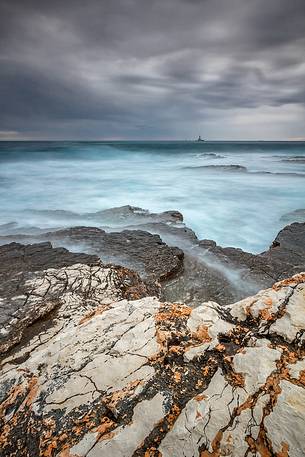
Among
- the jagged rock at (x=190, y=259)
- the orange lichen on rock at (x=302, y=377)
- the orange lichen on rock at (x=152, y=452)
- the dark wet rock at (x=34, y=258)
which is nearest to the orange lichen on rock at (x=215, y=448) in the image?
the orange lichen on rock at (x=152, y=452)

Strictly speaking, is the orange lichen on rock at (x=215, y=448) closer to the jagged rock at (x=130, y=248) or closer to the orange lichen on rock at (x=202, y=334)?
the orange lichen on rock at (x=202, y=334)

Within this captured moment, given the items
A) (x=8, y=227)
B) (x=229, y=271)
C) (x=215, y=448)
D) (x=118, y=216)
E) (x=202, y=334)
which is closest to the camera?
(x=215, y=448)

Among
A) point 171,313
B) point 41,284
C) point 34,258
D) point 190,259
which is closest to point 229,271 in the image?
point 190,259

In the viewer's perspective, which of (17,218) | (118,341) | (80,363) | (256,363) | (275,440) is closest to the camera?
(275,440)

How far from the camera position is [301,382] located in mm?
1990

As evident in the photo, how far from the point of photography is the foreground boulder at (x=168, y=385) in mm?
1791

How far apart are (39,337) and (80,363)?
149 cm

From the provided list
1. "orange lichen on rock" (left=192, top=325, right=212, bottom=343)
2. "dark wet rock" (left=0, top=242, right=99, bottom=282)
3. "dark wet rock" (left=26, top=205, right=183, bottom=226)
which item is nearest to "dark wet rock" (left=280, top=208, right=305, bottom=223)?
"dark wet rock" (left=26, top=205, right=183, bottom=226)

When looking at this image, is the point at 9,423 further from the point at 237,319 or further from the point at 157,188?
the point at 157,188

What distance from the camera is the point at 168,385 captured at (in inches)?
84.4

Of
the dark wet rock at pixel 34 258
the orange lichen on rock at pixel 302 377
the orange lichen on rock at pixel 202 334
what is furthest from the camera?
the dark wet rock at pixel 34 258

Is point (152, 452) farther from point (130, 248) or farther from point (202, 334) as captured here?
point (130, 248)

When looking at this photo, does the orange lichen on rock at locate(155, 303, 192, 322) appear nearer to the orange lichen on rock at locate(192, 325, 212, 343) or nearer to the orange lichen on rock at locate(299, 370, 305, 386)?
the orange lichen on rock at locate(192, 325, 212, 343)

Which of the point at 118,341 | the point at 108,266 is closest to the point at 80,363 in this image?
the point at 118,341
